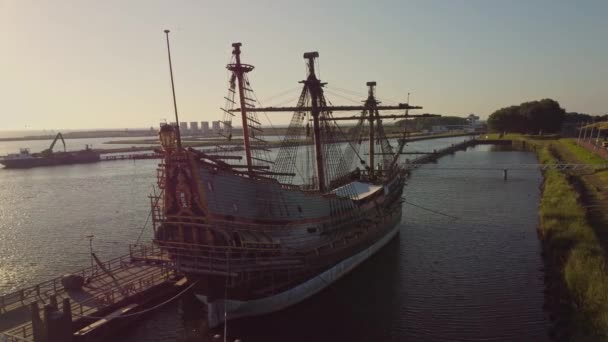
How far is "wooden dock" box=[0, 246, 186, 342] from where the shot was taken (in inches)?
761

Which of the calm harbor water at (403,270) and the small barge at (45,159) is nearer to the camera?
the calm harbor water at (403,270)

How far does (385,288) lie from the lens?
91.0ft

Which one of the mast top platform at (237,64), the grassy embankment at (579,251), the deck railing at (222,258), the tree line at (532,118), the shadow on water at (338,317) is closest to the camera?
the grassy embankment at (579,251)

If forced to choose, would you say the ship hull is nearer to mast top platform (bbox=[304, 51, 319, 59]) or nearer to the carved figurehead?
the carved figurehead

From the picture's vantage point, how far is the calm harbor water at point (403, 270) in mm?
22156

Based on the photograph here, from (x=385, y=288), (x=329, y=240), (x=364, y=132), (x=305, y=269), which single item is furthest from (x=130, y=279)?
(x=364, y=132)

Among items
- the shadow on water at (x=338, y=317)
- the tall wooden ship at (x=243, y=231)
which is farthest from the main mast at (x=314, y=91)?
the shadow on water at (x=338, y=317)

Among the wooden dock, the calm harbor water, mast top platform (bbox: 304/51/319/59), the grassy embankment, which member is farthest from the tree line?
the wooden dock

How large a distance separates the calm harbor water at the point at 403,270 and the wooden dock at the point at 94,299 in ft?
4.38

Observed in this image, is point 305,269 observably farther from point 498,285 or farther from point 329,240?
point 498,285

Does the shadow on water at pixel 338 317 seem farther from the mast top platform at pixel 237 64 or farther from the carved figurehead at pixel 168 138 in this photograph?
the mast top platform at pixel 237 64

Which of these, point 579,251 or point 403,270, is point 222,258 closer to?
point 403,270

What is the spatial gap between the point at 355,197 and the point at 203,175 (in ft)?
55.2

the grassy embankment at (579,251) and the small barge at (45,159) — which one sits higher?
the grassy embankment at (579,251)
